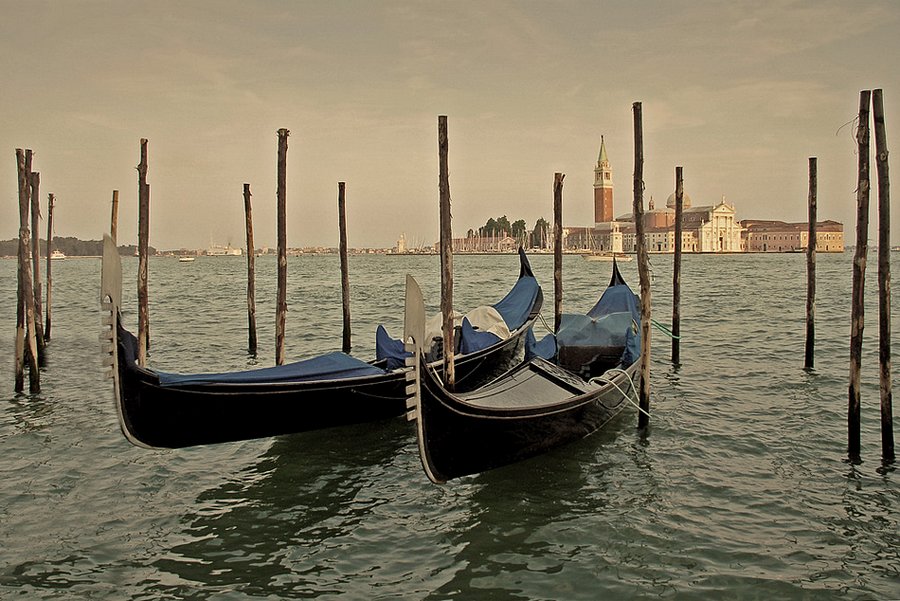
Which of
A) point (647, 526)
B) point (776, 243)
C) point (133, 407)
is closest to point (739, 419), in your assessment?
point (647, 526)

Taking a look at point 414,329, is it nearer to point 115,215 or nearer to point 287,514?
point 287,514

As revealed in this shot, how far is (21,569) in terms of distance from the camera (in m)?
3.77

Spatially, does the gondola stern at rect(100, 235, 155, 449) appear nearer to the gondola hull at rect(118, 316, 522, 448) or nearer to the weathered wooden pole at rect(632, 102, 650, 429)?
the gondola hull at rect(118, 316, 522, 448)

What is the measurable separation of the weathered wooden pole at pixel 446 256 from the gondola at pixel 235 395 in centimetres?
80

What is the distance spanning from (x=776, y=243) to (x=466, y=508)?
99.7 metres

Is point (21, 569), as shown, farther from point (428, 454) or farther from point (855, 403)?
point (855, 403)

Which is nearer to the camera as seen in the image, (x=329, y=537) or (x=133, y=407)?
(x=329, y=537)

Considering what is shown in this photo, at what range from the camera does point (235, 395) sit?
4.94 metres

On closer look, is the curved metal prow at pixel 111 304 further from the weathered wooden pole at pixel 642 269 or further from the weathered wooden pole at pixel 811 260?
the weathered wooden pole at pixel 811 260

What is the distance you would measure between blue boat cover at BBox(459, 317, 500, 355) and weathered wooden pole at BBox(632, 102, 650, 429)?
66.1 inches

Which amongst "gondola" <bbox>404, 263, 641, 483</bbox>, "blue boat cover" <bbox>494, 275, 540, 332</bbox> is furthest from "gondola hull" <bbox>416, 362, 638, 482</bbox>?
"blue boat cover" <bbox>494, 275, 540, 332</bbox>

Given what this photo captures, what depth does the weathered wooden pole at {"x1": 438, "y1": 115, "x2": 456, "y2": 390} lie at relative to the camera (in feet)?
17.0

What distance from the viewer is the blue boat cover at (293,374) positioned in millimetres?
4754

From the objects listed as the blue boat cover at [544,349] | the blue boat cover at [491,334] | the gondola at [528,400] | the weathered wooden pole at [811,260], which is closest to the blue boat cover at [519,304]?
the blue boat cover at [491,334]
